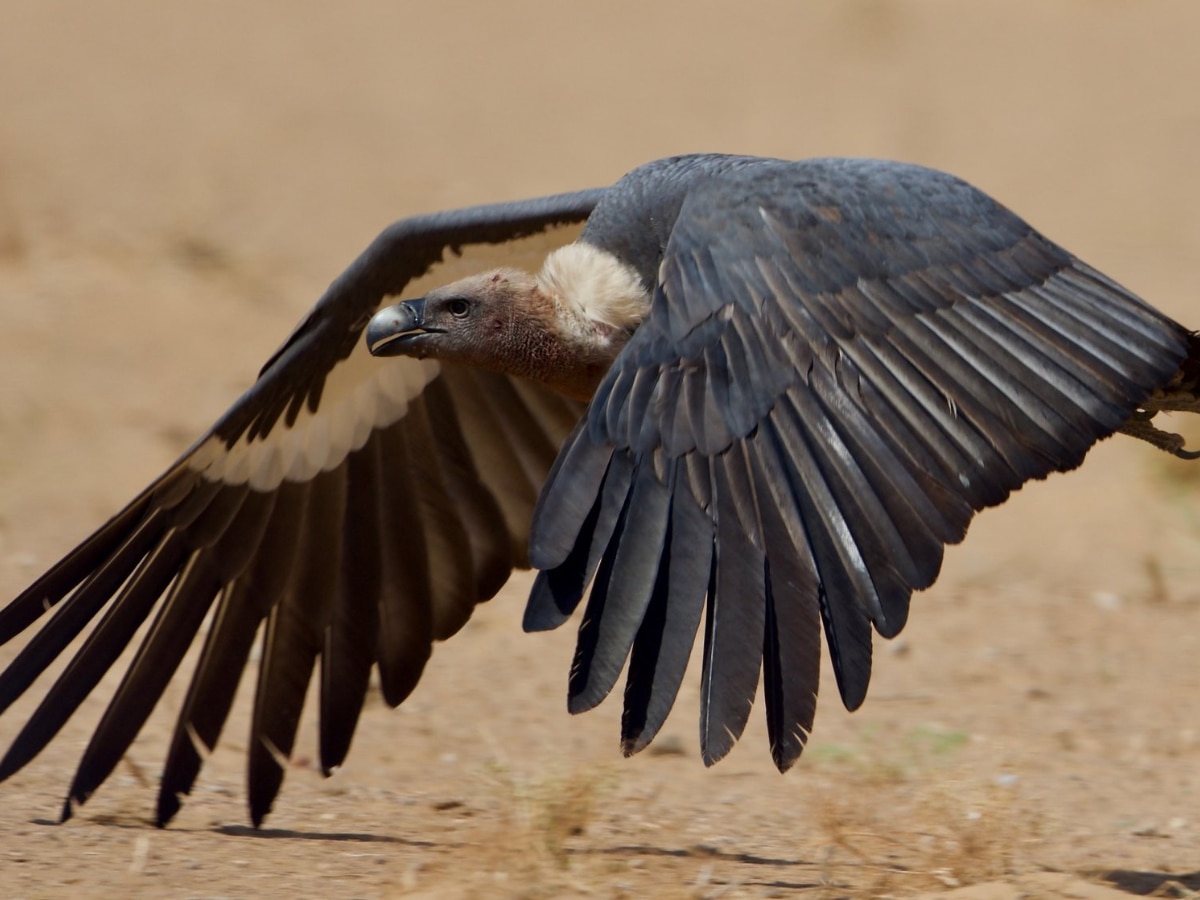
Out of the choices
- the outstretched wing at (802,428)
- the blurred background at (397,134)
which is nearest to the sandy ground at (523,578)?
the blurred background at (397,134)

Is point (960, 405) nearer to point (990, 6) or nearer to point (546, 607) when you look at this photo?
point (546, 607)

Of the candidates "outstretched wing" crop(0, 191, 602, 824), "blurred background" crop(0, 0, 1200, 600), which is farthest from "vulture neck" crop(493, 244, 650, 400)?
"blurred background" crop(0, 0, 1200, 600)

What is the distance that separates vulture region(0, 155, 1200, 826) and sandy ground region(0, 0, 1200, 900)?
0.58 m

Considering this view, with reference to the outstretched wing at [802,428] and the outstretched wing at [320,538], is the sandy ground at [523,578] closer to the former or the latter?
the outstretched wing at [320,538]

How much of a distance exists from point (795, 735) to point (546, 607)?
1.87 ft

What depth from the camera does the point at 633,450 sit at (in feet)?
13.3

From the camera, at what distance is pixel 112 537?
5.32 meters

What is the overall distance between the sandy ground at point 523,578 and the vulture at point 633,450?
1.91 ft

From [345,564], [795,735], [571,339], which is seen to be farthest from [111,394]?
[795,735]

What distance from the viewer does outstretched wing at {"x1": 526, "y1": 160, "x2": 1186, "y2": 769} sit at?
12.4 feet

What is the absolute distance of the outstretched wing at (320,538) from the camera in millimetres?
5191

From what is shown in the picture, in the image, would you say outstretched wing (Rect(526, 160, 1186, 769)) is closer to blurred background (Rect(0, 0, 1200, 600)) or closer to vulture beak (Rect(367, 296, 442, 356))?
vulture beak (Rect(367, 296, 442, 356))

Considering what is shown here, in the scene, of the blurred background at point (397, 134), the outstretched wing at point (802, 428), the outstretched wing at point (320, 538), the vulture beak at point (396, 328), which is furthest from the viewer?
the blurred background at point (397, 134)

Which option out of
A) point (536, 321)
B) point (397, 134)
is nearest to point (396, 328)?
point (536, 321)
